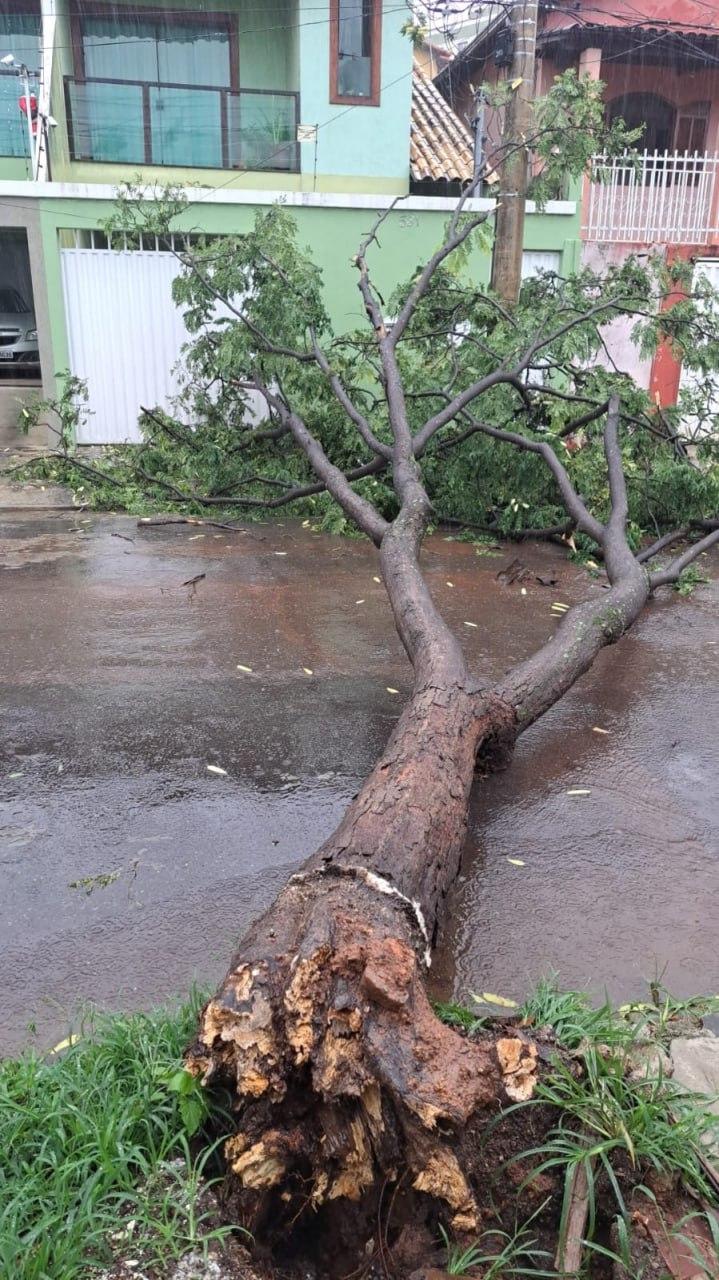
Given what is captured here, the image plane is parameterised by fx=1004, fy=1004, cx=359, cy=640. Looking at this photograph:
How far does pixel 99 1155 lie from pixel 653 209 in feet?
44.4

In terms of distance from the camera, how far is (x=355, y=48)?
12086 mm

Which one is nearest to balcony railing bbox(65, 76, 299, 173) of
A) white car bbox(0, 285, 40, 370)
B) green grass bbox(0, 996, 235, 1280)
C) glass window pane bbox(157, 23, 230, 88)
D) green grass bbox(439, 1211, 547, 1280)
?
glass window pane bbox(157, 23, 230, 88)

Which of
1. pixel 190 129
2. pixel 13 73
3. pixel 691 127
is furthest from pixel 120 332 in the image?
pixel 691 127

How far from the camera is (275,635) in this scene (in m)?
5.53

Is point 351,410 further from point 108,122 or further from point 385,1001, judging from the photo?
point 108,122

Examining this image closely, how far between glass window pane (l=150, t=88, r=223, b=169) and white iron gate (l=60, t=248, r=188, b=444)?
2361mm

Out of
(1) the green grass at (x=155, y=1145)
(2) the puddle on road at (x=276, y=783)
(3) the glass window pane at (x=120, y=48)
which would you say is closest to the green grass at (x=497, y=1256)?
(1) the green grass at (x=155, y=1145)

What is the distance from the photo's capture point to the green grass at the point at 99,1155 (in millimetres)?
1838

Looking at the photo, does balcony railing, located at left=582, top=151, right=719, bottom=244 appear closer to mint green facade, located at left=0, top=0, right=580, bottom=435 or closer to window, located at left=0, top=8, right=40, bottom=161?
mint green facade, located at left=0, top=0, right=580, bottom=435

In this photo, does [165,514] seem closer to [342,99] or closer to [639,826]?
[639,826]

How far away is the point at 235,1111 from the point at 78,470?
8.18 meters

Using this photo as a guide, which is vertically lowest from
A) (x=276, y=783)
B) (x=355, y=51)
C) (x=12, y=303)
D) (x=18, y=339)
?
(x=276, y=783)

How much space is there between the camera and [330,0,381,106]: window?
39.1 ft

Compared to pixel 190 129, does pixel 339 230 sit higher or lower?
lower
